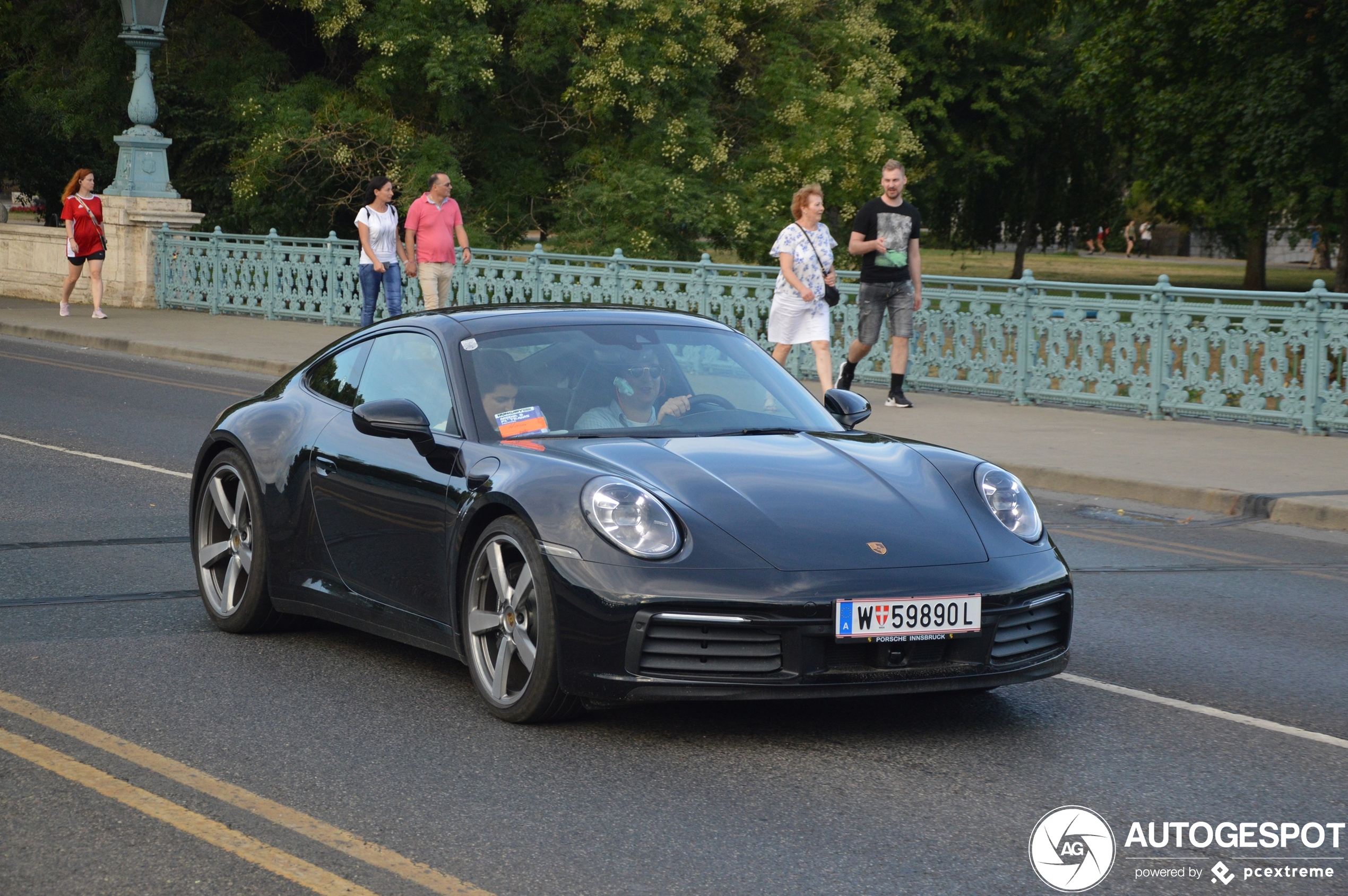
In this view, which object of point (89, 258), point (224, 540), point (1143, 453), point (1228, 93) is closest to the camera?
point (224, 540)

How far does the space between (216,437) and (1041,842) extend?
4.07 m

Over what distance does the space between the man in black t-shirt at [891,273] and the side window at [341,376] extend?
27.5 feet

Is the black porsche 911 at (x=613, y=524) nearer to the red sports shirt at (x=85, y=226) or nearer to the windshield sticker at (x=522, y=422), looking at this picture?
the windshield sticker at (x=522, y=422)

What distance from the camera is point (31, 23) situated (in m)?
36.5

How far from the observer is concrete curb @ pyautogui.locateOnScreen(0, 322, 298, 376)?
1972 cm

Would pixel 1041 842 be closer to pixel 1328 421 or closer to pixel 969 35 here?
pixel 1328 421

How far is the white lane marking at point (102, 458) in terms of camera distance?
452 inches

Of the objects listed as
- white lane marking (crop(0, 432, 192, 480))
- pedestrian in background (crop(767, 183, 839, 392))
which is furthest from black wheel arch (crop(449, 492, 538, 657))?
pedestrian in background (crop(767, 183, 839, 392))

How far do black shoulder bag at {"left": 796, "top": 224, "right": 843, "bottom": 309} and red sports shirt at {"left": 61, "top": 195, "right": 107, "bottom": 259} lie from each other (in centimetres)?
1557

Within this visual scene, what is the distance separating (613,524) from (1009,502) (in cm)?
144

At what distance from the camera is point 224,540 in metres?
7.05

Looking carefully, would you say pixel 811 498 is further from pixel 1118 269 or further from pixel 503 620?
pixel 1118 269

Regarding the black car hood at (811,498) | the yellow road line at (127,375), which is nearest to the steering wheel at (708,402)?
the black car hood at (811,498)

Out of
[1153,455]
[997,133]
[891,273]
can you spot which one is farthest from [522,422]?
[997,133]
